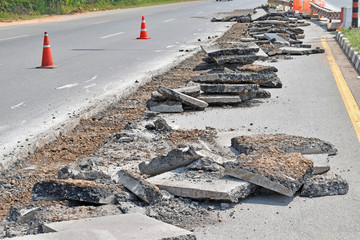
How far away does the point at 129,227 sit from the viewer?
13.0ft

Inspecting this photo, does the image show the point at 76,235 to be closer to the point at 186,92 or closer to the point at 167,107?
the point at 167,107

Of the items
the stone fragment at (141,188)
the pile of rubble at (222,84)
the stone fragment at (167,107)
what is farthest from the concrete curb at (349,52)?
the stone fragment at (141,188)

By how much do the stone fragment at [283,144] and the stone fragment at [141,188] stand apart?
4.71 feet

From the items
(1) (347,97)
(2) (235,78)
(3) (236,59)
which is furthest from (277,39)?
(2) (235,78)

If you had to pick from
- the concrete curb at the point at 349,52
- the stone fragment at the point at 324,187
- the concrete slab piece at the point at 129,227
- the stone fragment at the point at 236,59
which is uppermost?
the concrete slab piece at the point at 129,227

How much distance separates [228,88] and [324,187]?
403 centimetres

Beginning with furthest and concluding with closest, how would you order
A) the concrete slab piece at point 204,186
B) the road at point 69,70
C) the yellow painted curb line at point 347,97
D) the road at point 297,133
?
the road at point 69,70, the yellow painted curb line at point 347,97, the concrete slab piece at point 204,186, the road at point 297,133

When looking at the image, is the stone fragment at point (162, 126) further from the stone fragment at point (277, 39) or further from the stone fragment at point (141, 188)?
the stone fragment at point (277, 39)

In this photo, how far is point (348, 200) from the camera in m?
4.79

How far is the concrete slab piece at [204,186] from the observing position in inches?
185

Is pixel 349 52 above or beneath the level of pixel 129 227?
beneath

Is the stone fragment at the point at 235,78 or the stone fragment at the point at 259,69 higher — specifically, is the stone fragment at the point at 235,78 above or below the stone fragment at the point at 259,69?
above

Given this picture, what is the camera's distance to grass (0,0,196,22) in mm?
33666

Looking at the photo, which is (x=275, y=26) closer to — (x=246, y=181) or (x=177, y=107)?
(x=177, y=107)
